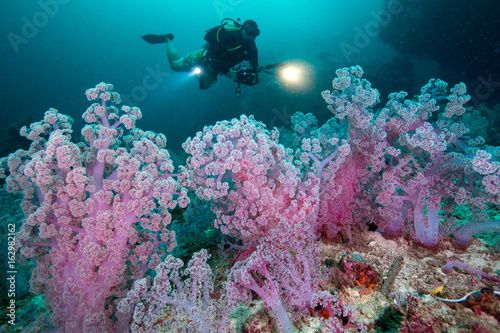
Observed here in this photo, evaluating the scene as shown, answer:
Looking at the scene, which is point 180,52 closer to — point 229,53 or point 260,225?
point 229,53

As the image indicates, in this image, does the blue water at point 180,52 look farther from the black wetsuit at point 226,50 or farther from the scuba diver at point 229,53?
the black wetsuit at point 226,50

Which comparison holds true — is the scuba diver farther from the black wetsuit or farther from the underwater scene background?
the underwater scene background

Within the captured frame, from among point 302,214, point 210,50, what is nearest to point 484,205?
point 302,214

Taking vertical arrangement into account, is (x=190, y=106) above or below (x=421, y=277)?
above

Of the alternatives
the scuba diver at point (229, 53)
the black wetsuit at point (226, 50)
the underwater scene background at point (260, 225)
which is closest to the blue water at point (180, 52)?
the scuba diver at point (229, 53)

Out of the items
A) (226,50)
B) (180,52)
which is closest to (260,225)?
(226,50)

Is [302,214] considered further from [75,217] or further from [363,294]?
[75,217]

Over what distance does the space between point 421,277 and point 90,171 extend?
4.03 metres

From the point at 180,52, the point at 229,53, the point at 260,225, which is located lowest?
the point at 260,225

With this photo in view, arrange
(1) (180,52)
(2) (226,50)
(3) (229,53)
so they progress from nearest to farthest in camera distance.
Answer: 1. (2) (226,50)
2. (3) (229,53)
3. (1) (180,52)

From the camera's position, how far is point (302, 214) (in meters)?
2.86

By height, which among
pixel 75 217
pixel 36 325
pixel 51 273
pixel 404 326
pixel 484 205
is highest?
pixel 75 217

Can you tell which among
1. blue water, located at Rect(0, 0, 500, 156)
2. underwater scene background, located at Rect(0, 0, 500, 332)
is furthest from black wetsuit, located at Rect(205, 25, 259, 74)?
blue water, located at Rect(0, 0, 500, 156)

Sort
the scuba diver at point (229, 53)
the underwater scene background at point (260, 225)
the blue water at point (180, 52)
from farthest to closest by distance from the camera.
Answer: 1. the blue water at point (180, 52)
2. the scuba diver at point (229, 53)
3. the underwater scene background at point (260, 225)
